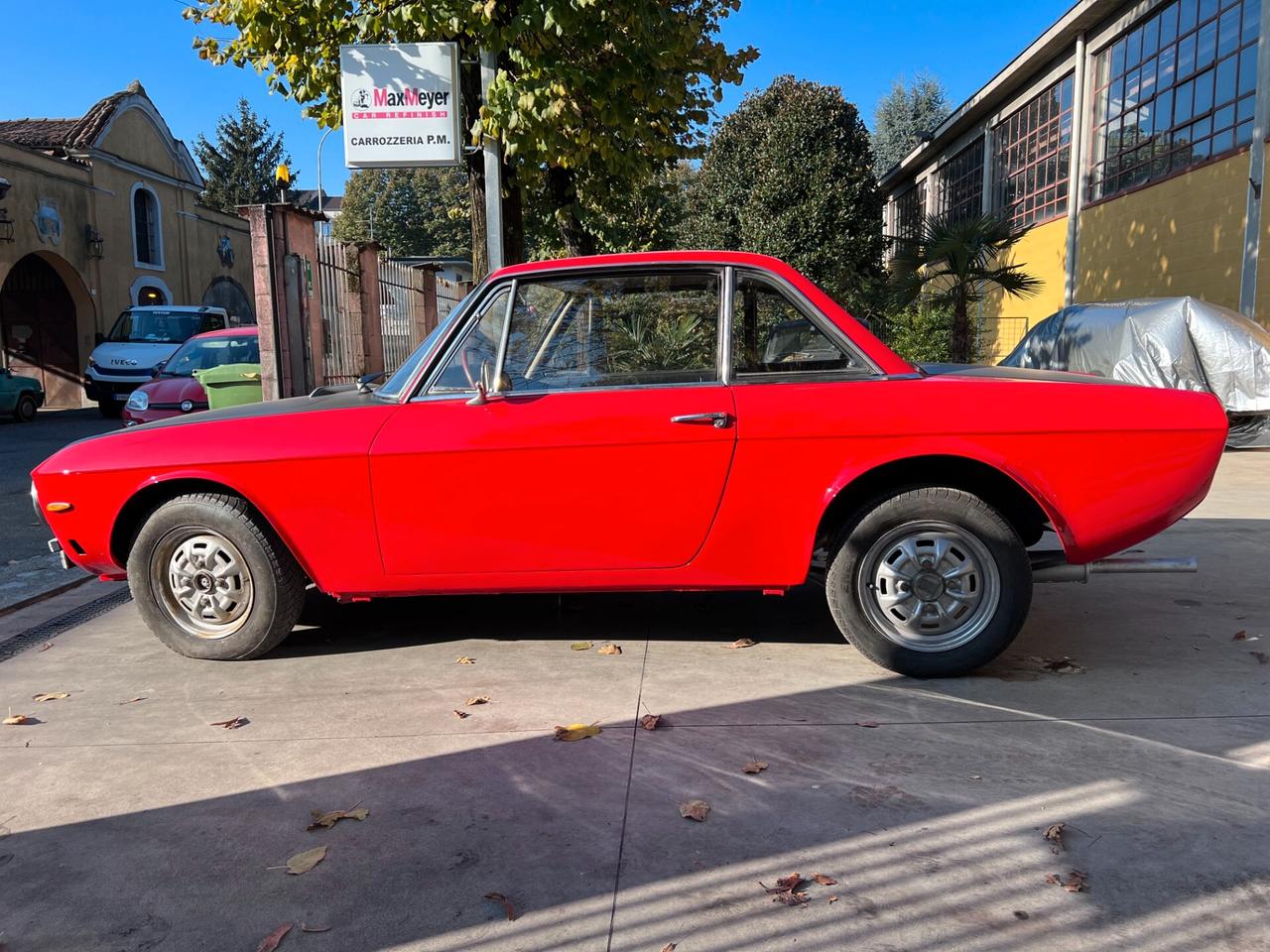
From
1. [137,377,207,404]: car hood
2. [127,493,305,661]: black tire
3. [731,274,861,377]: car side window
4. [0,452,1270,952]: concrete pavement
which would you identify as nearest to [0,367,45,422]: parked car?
[137,377,207,404]: car hood

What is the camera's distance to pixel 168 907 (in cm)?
249

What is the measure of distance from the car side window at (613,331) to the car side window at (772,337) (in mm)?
103

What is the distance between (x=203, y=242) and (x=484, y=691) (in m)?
31.6

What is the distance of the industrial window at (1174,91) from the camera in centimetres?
1339

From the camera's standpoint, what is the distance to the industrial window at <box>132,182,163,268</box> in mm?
27891

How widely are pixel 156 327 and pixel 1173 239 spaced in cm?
1777

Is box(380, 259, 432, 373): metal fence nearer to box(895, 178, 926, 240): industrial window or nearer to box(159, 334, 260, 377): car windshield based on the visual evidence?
box(159, 334, 260, 377): car windshield

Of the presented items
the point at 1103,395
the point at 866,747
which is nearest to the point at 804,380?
the point at 1103,395

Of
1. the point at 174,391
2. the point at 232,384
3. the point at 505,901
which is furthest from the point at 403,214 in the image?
the point at 505,901

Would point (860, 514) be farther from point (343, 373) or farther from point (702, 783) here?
point (343, 373)

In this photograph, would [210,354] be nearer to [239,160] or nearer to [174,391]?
[174,391]

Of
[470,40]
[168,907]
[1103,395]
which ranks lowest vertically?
[168,907]

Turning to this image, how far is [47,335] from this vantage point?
84.0 ft

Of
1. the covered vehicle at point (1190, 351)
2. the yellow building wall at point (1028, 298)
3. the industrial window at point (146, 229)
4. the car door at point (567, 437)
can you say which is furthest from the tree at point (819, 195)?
the car door at point (567, 437)
